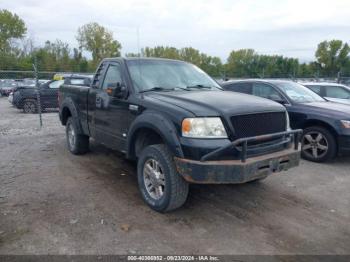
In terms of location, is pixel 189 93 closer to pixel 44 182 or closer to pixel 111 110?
pixel 111 110

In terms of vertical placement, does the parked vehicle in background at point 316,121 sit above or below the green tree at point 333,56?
below

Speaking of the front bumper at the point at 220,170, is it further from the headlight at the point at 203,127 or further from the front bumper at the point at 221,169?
the headlight at the point at 203,127

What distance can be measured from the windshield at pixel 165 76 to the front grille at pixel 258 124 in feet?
4.30

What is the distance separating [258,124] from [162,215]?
1632 mm

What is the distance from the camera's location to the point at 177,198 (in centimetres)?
370

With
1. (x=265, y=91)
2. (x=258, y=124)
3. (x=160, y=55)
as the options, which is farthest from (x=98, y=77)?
(x=160, y=55)

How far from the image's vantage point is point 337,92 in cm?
1027

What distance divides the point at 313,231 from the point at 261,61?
55650 millimetres

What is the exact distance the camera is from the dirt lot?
10.6 feet

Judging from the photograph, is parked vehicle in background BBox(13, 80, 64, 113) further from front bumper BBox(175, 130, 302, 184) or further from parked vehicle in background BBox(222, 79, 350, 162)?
front bumper BBox(175, 130, 302, 184)

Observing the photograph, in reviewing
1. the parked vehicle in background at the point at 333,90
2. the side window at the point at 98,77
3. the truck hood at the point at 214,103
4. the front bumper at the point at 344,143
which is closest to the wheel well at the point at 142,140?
the truck hood at the point at 214,103

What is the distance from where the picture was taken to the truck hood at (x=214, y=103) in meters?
3.54

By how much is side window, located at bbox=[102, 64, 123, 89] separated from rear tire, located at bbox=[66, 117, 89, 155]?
149 centimetres

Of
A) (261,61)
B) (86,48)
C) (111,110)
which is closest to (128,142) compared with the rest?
(111,110)
